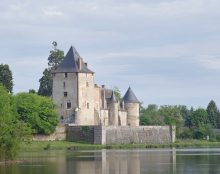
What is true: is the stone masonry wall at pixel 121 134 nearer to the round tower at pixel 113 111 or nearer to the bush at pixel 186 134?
the round tower at pixel 113 111

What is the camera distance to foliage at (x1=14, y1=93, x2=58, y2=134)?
260ft

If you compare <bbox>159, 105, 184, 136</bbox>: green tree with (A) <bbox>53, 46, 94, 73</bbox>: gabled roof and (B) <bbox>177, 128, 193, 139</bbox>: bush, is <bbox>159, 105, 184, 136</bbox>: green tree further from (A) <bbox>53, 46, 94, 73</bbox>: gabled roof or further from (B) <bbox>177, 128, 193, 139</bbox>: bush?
(A) <bbox>53, 46, 94, 73</bbox>: gabled roof

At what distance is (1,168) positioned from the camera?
1727 inches

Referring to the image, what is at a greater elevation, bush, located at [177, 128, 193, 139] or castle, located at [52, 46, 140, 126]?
castle, located at [52, 46, 140, 126]

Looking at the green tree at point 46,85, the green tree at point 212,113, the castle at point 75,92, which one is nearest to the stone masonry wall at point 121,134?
the castle at point 75,92

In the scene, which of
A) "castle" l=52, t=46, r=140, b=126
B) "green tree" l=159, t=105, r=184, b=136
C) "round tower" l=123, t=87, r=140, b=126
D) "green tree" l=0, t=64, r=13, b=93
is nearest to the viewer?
"castle" l=52, t=46, r=140, b=126

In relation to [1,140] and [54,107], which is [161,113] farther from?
[1,140]

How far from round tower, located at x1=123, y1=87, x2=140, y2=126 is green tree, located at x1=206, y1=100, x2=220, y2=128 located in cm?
2981

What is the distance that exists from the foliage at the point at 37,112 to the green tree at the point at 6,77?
1526 centimetres

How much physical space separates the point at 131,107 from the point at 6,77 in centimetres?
1590

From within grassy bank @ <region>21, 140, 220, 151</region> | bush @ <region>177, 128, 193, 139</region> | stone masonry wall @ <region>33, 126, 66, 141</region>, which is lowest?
grassy bank @ <region>21, 140, 220, 151</region>

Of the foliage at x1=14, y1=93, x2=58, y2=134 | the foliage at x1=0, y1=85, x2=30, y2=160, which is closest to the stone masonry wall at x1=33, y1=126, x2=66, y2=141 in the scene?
the foliage at x1=14, y1=93, x2=58, y2=134

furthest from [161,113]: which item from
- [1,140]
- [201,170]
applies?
[201,170]

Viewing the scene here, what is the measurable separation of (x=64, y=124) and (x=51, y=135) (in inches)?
161
